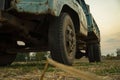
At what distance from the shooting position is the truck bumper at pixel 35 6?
4.59 m

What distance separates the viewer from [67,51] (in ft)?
17.1

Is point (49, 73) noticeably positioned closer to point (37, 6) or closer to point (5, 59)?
point (37, 6)

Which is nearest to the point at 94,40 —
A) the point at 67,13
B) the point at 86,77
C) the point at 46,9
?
the point at 67,13

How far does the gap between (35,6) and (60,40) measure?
687mm

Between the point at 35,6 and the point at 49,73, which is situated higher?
the point at 35,6

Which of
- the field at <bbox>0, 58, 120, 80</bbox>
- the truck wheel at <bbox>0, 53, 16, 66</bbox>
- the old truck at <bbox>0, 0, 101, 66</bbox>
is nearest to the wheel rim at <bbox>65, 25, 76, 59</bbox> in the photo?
the old truck at <bbox>0, 0, 101, 66</bbox>

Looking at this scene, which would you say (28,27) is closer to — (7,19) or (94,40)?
(7,19)

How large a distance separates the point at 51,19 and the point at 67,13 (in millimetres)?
556

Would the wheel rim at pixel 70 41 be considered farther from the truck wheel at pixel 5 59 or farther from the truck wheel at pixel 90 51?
the truck wheel at pixel 90 51

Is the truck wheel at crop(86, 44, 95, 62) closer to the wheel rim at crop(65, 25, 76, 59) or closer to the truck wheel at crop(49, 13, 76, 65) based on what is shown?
the wheel rim at crop(65, 25, 76, 59)

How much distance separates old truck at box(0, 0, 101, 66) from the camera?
15.2 ft

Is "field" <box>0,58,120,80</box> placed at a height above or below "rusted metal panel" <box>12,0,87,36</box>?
below

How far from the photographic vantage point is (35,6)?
4.65m

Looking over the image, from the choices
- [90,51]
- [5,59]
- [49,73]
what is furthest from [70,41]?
[90,51]
